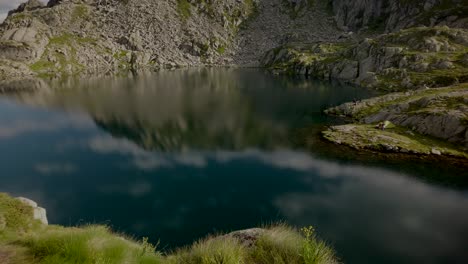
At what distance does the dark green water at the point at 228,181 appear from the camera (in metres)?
31.5

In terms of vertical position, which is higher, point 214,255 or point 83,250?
point 83,250

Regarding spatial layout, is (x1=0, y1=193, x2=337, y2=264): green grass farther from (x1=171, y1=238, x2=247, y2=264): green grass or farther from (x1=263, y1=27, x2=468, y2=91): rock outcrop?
(x1=263, y1=27, x2=468, y2=91): rock outcrop

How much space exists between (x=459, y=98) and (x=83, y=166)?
7144cm

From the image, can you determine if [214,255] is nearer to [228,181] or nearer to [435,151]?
[228,181]

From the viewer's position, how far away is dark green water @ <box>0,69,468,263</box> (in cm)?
3155

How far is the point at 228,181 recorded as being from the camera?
4331cm

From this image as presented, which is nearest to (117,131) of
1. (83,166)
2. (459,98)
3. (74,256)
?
(83,166)

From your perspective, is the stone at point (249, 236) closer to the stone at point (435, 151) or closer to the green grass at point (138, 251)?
the green grass at point (138, 251)

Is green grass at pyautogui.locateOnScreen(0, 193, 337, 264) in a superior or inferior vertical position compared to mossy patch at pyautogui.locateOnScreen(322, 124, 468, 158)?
superior

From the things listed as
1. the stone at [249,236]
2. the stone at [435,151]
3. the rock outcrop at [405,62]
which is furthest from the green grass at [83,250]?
the rock outcrop at [405,62]

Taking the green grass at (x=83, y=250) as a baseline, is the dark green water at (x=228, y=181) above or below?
below

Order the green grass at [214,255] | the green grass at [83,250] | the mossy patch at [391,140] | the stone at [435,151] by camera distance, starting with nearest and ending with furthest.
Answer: the green grass at [83,250], the green grass at [214,255], the stone at [435,151], the mossy patch at [391,140]

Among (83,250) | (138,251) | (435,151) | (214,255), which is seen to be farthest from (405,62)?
(83,250)

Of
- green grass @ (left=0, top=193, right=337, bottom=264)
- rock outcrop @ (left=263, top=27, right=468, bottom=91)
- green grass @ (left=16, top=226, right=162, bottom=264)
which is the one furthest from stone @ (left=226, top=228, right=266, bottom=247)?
rock outcrop @ (left=263, top=27, right=468, bottom=91)
